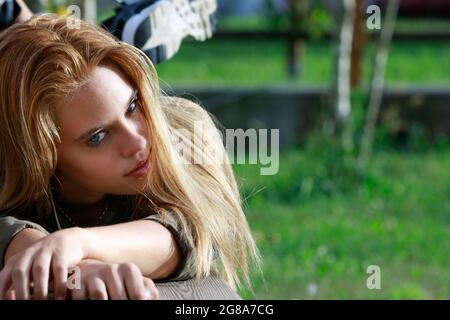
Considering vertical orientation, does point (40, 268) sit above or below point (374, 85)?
above

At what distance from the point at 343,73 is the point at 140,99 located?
15.7ft

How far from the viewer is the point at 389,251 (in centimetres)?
490

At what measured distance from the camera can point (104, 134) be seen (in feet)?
6.19

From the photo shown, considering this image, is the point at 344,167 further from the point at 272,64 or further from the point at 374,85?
Result: the point at 272,64

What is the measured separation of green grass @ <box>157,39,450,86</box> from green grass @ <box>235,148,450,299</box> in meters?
2.36

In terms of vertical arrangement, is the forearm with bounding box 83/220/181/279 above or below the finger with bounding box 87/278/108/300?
below

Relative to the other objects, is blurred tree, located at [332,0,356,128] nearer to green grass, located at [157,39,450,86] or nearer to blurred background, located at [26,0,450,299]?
blurred background, located at [26,0,450,299]

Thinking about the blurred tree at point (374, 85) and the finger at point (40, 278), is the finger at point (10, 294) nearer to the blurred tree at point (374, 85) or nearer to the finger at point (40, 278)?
the finger at point (40, 278)

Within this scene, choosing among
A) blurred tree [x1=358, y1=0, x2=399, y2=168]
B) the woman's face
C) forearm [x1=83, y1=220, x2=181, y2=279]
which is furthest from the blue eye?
blurred tree [x1=358, y1=0, x2=399, y2=168]

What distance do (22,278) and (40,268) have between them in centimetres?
3

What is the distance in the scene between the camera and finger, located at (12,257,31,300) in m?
1.54

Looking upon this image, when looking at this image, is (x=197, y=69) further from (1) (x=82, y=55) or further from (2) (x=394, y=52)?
(1) (x=82, y=55)

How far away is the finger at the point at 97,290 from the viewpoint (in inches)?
59.9

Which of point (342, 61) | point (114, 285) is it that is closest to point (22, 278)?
point (114, 285)
